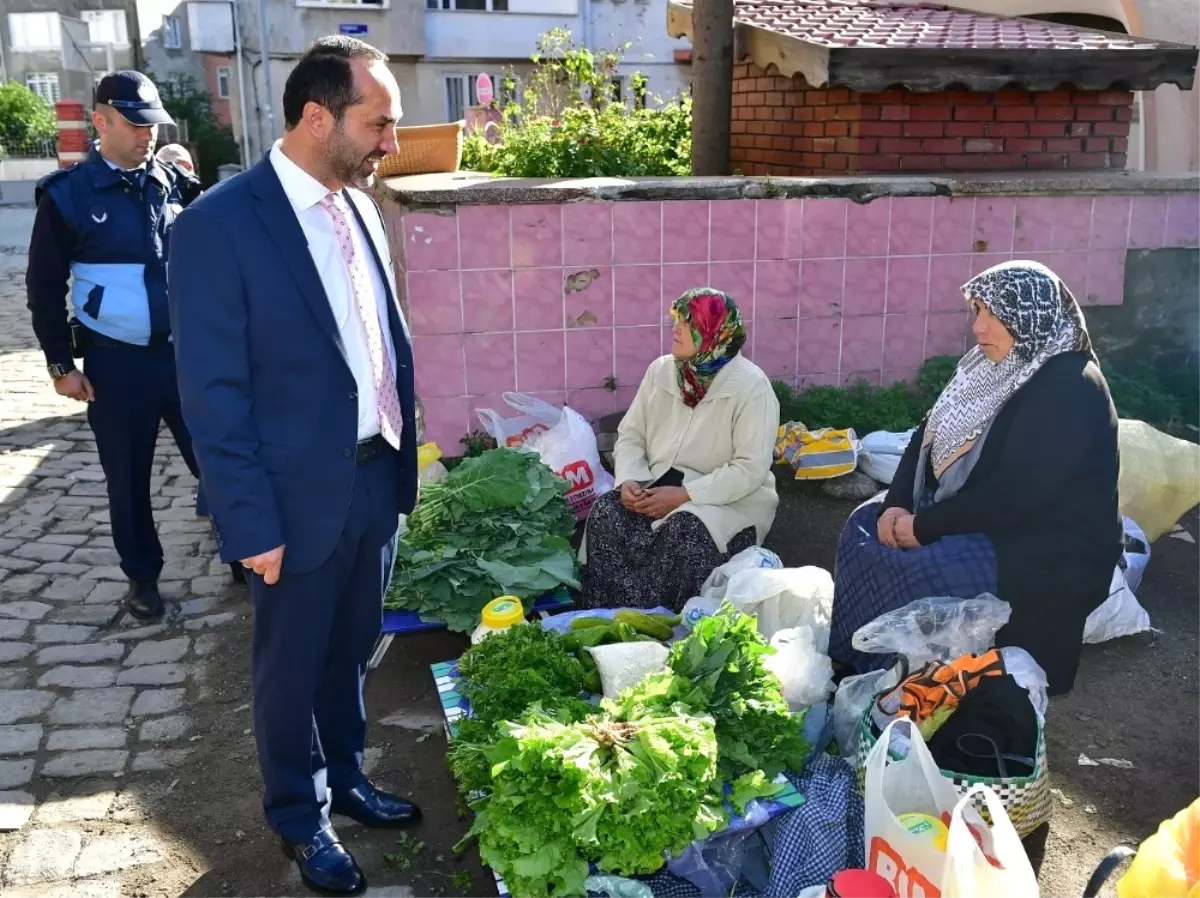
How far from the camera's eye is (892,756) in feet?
9.13

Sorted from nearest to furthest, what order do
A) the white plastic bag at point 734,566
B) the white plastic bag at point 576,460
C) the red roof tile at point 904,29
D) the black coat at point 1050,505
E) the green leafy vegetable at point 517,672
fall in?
1. the green leafy vegetable at point 517,672
2. the black coat at point 1050,505
3. the white plastic bag at point 734,566
4. the white plastic bag at point 576,460
5. the red roof tile at point 904,29

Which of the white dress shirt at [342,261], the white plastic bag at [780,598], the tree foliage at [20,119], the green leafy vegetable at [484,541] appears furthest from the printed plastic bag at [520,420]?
the tree foliage at [20,119]

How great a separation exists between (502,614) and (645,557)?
0.87m

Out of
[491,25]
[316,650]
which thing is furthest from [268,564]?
[491,25]

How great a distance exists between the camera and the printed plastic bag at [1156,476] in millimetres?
4773

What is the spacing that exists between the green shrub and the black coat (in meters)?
3.60

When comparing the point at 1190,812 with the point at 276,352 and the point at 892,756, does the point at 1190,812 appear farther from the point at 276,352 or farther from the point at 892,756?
the point at 276,352

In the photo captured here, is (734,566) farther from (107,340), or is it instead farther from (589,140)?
(589,140)

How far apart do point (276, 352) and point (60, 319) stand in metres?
2.36

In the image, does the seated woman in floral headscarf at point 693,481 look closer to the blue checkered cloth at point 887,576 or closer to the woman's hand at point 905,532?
the blue checkered cloth at point 887,576

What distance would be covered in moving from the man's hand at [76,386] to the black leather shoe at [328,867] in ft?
7.89

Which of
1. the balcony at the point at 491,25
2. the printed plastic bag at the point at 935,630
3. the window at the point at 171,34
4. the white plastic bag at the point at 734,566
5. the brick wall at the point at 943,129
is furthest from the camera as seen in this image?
the window at the point at 171,34

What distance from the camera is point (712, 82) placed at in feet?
22.2

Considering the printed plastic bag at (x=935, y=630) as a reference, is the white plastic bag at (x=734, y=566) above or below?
below
